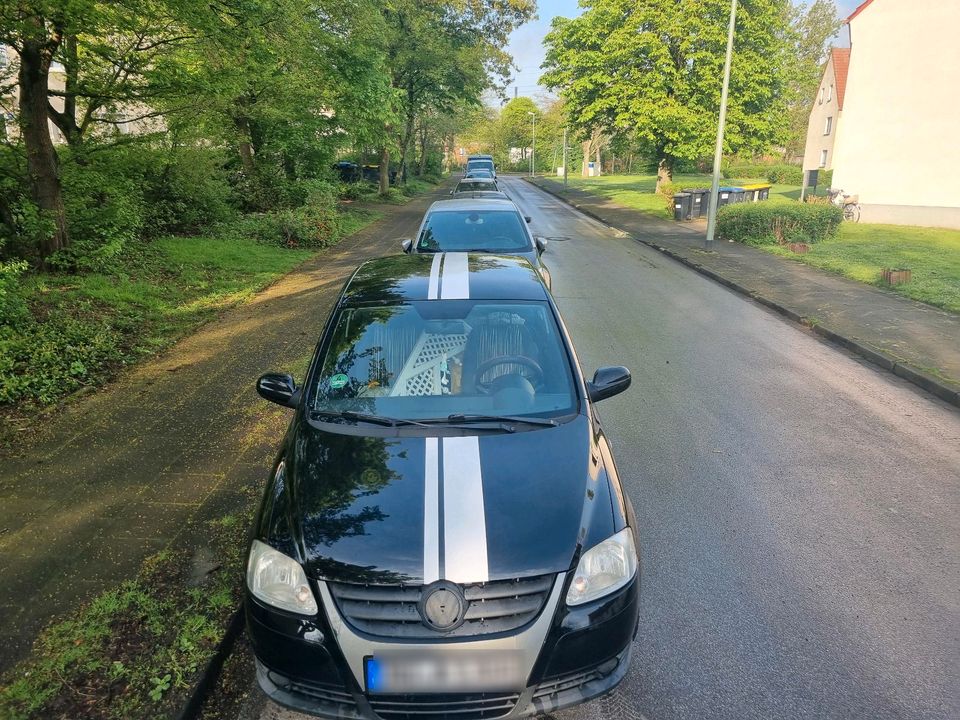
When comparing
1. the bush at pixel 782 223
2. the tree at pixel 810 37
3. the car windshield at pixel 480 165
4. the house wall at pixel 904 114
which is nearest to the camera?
the bush at pixel 782 223

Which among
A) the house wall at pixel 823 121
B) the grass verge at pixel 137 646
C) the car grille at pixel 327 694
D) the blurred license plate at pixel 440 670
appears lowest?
the grass verge at pixel 137 646

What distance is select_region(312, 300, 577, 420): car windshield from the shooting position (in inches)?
130

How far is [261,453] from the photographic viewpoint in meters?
5.03

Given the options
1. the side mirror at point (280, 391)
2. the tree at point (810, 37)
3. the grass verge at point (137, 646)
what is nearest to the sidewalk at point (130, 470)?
the grass verge at point (137, 646)

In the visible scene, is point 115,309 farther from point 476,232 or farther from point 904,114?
point 904,114

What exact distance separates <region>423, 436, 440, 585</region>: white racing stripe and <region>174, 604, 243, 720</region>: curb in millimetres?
1207

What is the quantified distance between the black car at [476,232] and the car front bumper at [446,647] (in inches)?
244

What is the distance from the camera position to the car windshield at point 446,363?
329 cm

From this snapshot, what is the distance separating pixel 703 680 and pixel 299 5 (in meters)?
14.1

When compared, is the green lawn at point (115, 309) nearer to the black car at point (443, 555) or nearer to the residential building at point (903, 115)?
the black car at point (443, 555)

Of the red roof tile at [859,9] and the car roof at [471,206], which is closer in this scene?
the car roof at [471,206]

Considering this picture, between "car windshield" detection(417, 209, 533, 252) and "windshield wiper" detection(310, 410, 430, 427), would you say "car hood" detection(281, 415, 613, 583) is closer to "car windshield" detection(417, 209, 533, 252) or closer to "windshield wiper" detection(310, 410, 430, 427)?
"windshield wiper" detection(310, 410, 430, 427)

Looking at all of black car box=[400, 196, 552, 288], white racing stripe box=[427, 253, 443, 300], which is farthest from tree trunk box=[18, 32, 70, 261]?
white racing stripe box=[427, 253, 443, 300]

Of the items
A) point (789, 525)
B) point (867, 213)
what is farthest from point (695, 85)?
point (789, 525)
